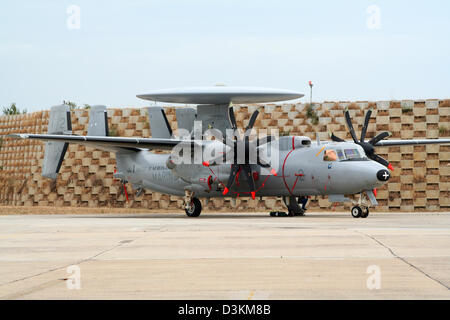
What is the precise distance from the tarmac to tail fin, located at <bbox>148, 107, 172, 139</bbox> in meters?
18.1

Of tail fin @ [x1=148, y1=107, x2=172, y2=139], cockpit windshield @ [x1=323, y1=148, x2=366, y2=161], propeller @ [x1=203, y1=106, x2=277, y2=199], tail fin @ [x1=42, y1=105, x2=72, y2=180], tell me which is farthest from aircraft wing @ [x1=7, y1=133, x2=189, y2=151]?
cockpit windshield @ [x1=323, y1=148, x2=366, y2=161]

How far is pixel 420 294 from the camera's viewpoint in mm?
7723

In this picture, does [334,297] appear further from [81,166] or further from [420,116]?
[81,166]

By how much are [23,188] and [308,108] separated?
2123cm

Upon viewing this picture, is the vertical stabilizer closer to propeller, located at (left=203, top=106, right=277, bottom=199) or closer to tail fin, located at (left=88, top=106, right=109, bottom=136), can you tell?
propeller, located at (left=203, top=106, right=277, bottom=199)

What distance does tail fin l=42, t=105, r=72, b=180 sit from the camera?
3512 cm

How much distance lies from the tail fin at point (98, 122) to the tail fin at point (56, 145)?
169cm

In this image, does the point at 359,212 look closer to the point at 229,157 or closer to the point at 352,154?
the point at 352,154

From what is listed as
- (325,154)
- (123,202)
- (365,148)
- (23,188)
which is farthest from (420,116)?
(23,188)

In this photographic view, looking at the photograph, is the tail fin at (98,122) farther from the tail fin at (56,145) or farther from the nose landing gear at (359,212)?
the nose landing gear at (359,212)

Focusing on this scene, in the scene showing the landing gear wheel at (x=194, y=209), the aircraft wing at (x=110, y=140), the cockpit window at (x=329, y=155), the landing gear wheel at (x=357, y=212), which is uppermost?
the aircraft wing at (x=110, y=140)

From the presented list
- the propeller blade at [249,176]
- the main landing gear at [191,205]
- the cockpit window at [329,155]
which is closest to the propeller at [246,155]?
the propeller blade at [249,176]

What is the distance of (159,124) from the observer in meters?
35.3

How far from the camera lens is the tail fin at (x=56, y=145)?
35125 millimetres
